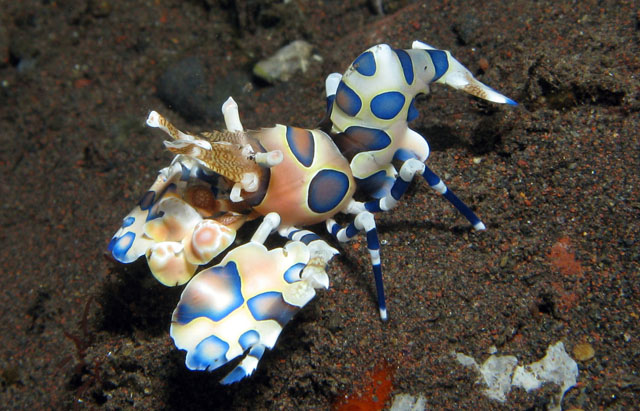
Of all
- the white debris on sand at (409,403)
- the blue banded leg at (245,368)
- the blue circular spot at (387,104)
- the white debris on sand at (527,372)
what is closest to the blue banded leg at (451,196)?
the blue circular spot at (387,104)

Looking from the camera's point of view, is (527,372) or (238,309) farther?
(527,372)

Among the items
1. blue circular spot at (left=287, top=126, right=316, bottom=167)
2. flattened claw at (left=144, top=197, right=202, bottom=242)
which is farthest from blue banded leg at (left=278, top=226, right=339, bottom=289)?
flattened claw at (left=144, top=197, right=202, bottom=242)

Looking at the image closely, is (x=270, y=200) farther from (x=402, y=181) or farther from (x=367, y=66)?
(x=367, y=66)

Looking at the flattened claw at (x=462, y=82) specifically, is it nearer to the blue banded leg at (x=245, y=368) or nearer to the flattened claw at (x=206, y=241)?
the flattened claw at (x=206, y=241)

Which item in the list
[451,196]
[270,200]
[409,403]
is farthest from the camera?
[451,196]

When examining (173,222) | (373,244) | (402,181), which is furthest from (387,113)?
(173,222)

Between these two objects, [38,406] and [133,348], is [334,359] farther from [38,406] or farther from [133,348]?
[38,406]
